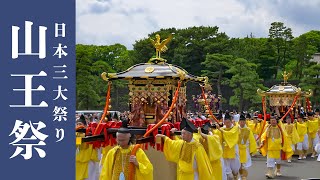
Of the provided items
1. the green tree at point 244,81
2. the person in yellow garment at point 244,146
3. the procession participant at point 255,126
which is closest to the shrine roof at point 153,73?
the person in yellow garment at point 244,146

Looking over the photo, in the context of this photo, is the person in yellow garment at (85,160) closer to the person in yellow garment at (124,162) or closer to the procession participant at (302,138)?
the person in yellow garment at (124,162)

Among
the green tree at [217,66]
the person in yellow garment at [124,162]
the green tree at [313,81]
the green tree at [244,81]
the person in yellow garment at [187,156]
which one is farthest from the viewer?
the green tree at [217,66]

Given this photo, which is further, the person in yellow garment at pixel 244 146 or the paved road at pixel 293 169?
the paved road at pixel 293 169

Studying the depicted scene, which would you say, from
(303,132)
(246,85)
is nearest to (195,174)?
(303,132)

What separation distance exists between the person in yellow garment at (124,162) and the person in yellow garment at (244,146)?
493 cm

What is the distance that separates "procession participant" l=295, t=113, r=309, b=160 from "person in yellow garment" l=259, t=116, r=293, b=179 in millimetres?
3987

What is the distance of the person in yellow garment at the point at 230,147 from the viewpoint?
Result: 10836mm

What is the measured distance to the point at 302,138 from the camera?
57.7 ft

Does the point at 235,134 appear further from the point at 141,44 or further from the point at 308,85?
the point at 141,44

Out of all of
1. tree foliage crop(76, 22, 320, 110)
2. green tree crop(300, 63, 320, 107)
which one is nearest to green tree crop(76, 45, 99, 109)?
tree foliage crop(76, 22, 320, 110)

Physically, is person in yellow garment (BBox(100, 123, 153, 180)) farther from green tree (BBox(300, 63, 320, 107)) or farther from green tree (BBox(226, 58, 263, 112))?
green tree (BBox(300, 63, 320, 107))

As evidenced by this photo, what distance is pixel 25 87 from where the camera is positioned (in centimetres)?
733

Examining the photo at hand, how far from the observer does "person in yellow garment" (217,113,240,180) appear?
1084 cm

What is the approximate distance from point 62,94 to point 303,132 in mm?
12072
